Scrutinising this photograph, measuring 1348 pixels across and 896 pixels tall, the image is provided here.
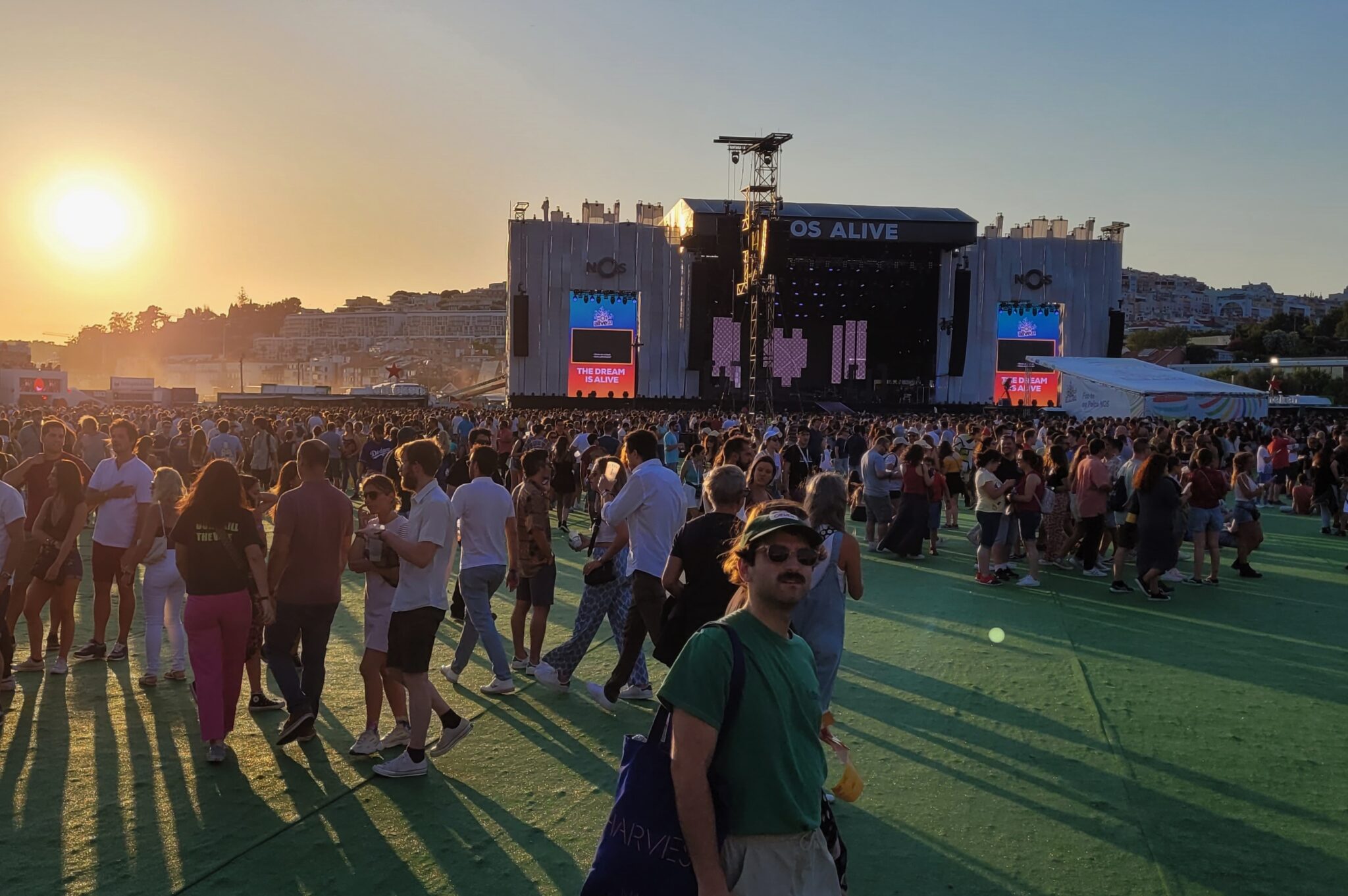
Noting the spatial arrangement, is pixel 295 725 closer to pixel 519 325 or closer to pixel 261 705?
pixel 261 705

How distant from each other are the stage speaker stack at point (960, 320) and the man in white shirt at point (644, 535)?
44083 millimetres

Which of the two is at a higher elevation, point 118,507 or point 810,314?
point 810,314

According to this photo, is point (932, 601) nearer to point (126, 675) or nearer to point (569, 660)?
point (569, 660)

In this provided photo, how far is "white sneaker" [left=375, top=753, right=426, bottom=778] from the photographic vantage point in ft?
15.8

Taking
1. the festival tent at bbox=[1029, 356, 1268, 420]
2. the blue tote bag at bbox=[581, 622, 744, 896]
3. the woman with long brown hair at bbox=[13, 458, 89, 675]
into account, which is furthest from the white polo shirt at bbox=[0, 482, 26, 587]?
the festival tent at bbox=[1029, 356, 1268, 420]

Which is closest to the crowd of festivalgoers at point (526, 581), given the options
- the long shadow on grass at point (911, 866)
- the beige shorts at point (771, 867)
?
the beige shorts at point (771, 867)

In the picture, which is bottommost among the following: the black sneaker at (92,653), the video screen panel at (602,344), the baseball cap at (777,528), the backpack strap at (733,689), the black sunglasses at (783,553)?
the black sneaker at (92,653)

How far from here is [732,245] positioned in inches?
1724

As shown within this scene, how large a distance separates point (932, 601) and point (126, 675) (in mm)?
6702

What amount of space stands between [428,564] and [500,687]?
1.76 m

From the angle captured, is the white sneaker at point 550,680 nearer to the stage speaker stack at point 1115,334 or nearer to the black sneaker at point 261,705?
the black sneaker at point 261,705

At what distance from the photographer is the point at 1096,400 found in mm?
30906

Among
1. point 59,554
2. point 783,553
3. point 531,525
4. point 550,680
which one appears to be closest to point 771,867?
point 783,553

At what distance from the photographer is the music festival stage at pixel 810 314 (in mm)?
45594
